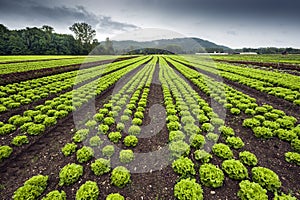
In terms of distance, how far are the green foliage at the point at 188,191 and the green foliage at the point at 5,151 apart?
6.98 meters

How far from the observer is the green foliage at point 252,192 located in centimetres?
481

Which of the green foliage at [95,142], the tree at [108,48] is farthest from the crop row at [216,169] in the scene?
the tree at [108,48]

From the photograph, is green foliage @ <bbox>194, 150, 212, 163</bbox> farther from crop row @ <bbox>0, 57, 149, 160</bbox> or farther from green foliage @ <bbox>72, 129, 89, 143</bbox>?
crop row @ <bbox>0, 57, 149, 160</bbox>

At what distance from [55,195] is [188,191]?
4.06 meters

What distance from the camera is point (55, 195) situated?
16.4ft

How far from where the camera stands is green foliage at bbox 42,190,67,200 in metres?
4.95

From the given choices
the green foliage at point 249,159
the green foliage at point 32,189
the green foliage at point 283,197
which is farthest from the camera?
the green foliage at point 249,159

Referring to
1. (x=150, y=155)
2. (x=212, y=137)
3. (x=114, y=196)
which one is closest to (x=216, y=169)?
(x=212, y=137)

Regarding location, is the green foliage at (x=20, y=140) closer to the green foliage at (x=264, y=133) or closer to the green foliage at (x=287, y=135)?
the green foliage at (x=264, y=133)

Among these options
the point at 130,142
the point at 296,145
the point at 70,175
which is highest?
the point at 296,145

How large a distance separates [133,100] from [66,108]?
195 inches

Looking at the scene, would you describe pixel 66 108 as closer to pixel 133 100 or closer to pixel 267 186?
pixel 133 100

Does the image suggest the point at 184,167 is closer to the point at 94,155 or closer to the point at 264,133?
the point at 94,155

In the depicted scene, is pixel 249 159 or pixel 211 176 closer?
pixel 211 176
